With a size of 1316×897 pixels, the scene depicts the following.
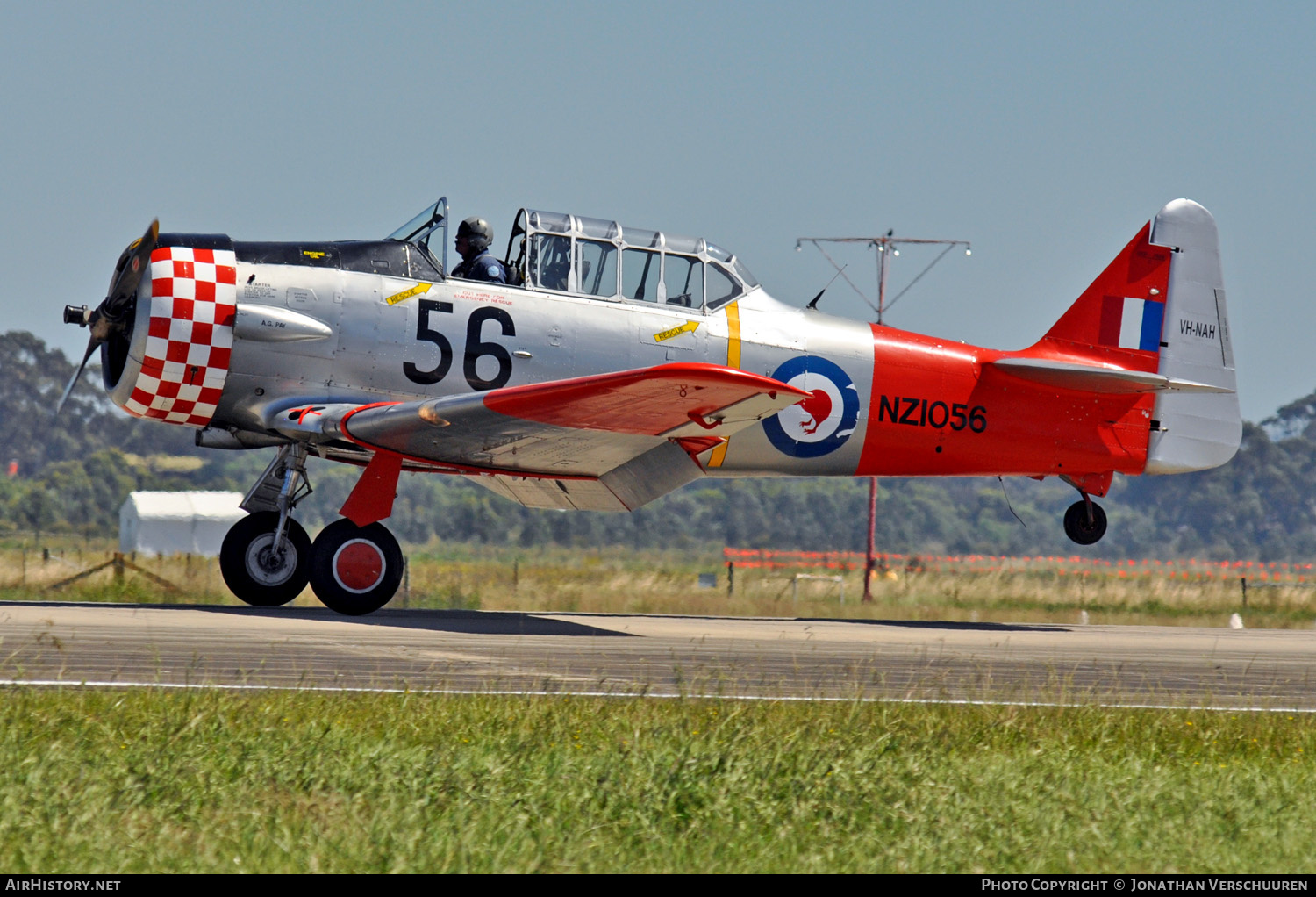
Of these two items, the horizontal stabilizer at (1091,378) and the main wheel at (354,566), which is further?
the horizontal stabilizer at (1091,378)

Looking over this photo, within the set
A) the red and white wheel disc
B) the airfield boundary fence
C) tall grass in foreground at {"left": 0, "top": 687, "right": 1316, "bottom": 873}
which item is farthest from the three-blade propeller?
the airfield boundary fence

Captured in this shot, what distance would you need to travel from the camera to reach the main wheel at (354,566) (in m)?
11.7

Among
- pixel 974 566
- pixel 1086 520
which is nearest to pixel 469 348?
pixel 1086 520

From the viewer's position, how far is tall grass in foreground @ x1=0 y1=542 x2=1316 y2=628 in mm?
18062

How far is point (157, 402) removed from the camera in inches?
465

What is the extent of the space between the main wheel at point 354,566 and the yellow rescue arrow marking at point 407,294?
2067 mm

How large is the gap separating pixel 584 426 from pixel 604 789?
19.0ft

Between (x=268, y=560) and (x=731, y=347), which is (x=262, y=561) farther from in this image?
(x=731, y=347)

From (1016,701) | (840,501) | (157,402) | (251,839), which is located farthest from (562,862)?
(840,501)

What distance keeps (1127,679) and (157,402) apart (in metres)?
8.30

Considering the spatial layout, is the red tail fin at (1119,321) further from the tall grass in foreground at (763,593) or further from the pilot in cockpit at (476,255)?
the pilot in cockpit at (476,255)

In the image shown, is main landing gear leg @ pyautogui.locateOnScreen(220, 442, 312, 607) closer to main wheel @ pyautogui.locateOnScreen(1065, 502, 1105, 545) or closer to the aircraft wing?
the aircraft wing

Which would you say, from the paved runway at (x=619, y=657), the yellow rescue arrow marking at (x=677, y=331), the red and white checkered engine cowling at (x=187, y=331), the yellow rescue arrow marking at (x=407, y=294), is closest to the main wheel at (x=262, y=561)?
the paved runway at (x=619, y=657)

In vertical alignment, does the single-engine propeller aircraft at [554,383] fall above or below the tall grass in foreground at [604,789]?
above
